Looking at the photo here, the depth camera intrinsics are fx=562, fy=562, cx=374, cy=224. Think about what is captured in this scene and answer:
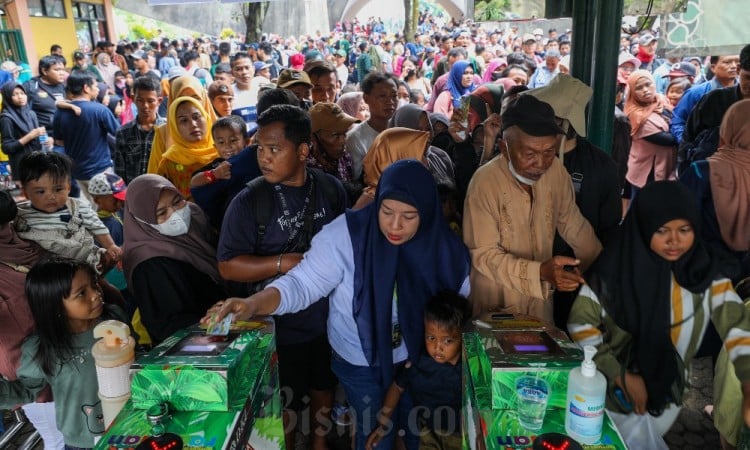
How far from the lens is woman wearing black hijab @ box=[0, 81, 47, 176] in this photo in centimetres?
554

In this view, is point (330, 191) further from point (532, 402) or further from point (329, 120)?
point (532, 402)

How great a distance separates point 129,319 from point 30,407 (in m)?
0.53

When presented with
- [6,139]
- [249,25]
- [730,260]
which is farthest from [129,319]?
[249,25]

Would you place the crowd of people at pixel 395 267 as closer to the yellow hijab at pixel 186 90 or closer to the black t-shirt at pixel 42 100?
the yellow hijab at pixel 186 90

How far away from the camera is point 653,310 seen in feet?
6.25

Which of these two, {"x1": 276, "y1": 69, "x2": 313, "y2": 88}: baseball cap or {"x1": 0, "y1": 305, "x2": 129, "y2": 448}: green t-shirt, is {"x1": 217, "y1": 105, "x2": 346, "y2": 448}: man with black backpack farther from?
{"x1": 276, "y1": 69, "x2": 313, "y2": 88}: baseball cap

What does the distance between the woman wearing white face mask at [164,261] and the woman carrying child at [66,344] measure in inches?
7.5

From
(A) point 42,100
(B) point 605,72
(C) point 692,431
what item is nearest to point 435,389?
(C) point 692,431

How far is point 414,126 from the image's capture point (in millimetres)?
3537

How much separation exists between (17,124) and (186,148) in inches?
130

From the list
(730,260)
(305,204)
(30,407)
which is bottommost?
(30,407)

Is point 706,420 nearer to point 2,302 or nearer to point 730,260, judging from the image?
point 730,260

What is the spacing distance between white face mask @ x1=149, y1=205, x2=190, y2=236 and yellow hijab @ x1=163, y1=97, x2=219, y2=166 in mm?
1125

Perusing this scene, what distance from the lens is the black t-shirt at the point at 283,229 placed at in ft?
7.25
